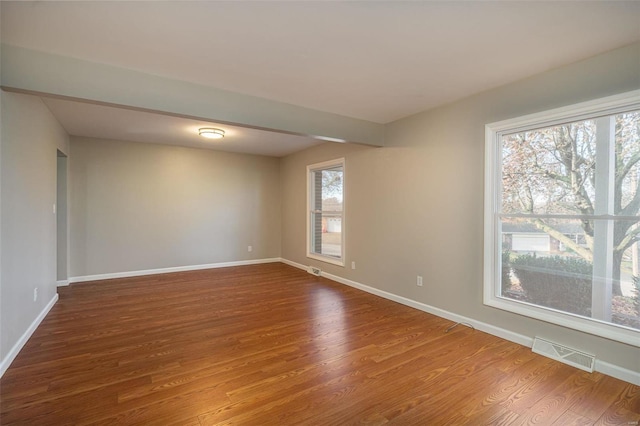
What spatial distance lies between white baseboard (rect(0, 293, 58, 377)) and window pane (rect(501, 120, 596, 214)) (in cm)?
460

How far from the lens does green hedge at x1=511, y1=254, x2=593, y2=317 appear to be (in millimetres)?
2493

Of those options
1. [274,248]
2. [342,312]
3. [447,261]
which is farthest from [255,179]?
[447,261]

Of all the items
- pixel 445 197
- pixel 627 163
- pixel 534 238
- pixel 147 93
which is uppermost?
pixel 147 93

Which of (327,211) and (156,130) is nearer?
(156,130)

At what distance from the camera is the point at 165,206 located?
18.6 feet

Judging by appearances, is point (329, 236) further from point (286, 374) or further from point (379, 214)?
point (286, 374)

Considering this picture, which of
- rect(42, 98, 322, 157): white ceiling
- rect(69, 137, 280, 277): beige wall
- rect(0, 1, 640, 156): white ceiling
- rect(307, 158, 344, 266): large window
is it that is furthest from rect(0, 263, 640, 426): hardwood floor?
rect(0, 1, 640, 156): white ceiling

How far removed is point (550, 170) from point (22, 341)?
5.12 m

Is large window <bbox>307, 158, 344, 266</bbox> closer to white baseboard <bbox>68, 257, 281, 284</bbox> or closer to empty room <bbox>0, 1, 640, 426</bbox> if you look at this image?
empty room <bbox>0, 1, 640, 426</bbox>

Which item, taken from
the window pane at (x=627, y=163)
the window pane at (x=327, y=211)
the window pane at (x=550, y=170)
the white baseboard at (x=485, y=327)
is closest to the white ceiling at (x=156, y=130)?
the window pane at (x=327, y=211)

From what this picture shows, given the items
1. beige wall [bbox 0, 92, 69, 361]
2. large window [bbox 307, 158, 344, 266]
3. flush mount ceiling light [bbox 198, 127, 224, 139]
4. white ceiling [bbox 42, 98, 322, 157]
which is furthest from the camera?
large window [bbox 307, 158, 344, 266]

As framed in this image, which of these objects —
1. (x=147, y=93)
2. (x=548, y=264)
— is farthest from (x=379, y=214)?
(x=147, y=93)

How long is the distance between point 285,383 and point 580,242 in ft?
8.90

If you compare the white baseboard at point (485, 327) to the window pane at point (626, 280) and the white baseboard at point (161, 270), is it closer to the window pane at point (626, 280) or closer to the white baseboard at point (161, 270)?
the window pane at point (626, 280)
